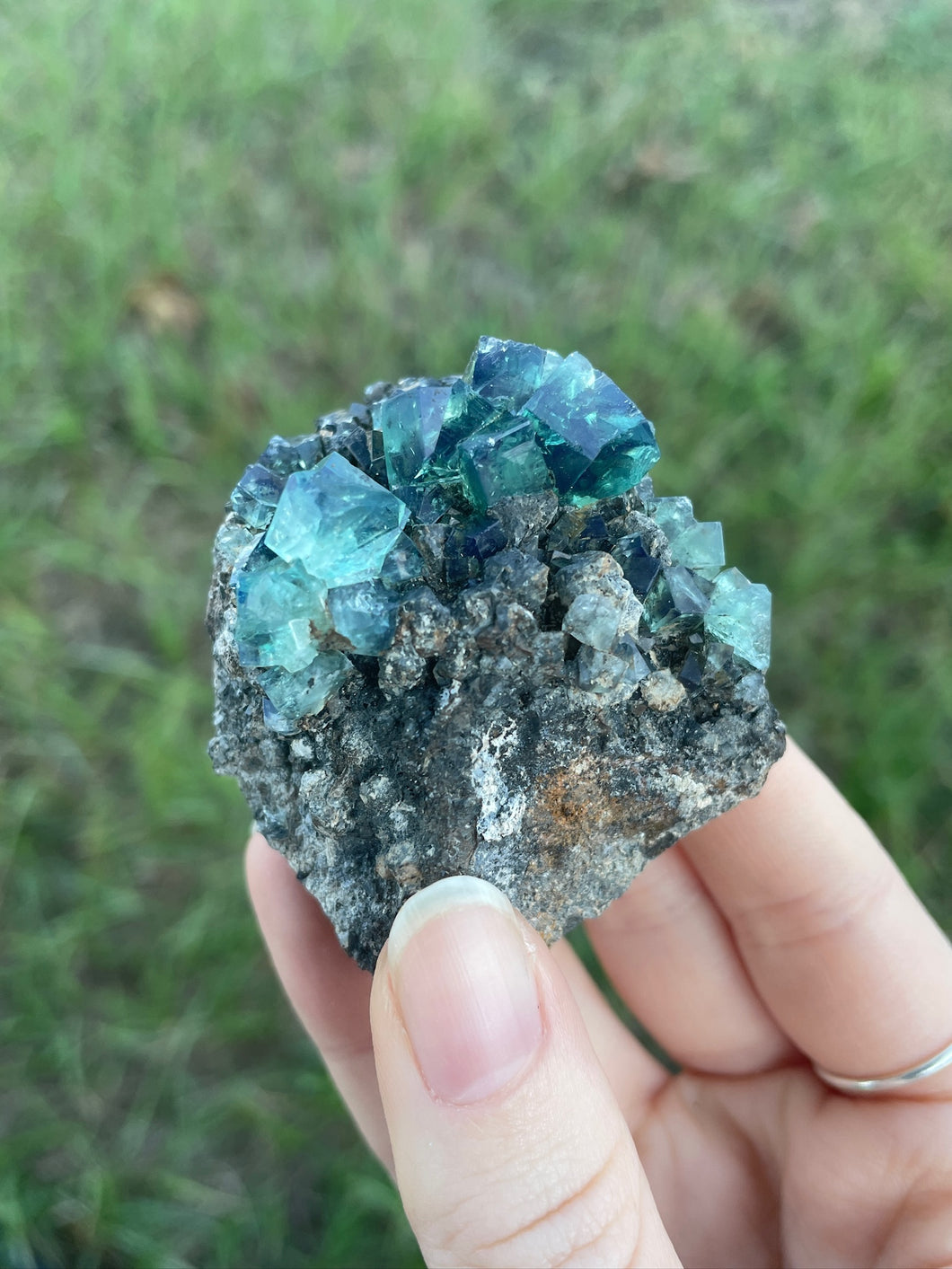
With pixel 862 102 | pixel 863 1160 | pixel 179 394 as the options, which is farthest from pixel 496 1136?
pixel 862 102

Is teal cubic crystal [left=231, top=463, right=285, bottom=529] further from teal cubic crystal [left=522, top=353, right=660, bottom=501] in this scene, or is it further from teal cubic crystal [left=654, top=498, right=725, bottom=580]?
teal cubic crystal [left=654, top=498, right=725, bottom=580]

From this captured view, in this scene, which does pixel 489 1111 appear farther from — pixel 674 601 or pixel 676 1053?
pixel 676 1053

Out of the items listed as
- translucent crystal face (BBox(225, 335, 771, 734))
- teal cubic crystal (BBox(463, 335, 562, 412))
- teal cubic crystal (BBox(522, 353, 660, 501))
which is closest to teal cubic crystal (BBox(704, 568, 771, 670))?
translucent crystal face (BBox(225, 335, 771, 734))

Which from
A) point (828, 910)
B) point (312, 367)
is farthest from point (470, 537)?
point (312, 367)

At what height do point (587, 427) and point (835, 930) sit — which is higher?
point (587, 427)

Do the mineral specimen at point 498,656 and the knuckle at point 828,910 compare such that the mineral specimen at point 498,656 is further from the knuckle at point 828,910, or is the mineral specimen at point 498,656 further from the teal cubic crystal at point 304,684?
the knuckle at point 828,910

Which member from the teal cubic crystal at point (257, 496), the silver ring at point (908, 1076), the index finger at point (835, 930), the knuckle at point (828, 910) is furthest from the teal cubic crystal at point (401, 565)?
the silver ring at point (908, 1076)

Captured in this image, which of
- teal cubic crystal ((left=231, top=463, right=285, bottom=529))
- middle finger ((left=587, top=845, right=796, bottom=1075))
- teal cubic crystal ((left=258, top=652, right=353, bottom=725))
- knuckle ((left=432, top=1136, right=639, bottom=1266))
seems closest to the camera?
knuckle ((left=432, top=1136, right=639, bottom=1266))
